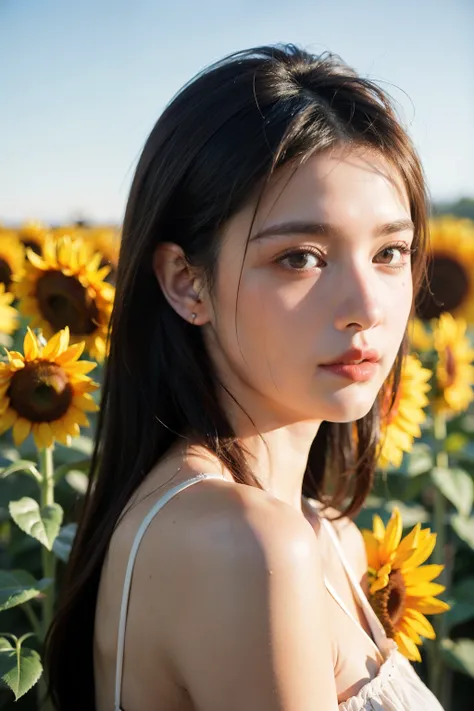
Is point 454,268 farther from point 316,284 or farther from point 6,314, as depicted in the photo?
point 316,284

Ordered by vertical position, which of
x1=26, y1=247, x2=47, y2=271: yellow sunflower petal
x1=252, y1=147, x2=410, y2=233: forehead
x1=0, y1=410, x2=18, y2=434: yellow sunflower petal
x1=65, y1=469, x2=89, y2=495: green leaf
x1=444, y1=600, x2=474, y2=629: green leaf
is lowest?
x1=444, y1=600, x2=474, y2=629: green leaf

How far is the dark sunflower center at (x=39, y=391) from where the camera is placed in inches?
67.5

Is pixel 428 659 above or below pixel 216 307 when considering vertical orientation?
below

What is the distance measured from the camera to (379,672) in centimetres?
151

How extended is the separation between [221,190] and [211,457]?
415 mm

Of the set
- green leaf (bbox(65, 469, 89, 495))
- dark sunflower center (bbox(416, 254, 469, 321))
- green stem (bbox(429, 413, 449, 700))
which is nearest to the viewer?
green leaf (bbox(65, 469, 89, 495))

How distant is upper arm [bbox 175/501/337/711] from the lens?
1144 mm

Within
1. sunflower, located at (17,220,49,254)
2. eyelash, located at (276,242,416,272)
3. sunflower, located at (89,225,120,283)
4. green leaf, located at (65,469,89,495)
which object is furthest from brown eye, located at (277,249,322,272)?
sunflower, located at (17,220,49,254)

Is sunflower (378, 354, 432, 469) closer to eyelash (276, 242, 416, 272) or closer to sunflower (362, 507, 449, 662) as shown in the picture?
sunflower (362, 507, 449, 662)

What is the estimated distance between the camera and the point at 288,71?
1495 mm

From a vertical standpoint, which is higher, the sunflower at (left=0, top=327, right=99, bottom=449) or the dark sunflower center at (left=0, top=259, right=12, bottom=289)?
the sunflower at (left=0, top=327, right=99, bottom=449)

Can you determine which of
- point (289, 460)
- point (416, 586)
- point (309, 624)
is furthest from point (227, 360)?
point (416, 586)

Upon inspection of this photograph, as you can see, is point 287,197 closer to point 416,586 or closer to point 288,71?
point 288,71

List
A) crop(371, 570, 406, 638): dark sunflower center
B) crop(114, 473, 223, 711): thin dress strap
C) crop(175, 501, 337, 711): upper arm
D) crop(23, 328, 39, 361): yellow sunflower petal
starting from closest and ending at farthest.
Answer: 1. crop(175, 501, 337, 711): upper arm
2. crop(114, 473, 223, 711): thin dress strap
3. crop(23, 328, 39, 361): yellow sunflower petal
4. crop(371, 570, 406, 638): dark sunflower center
